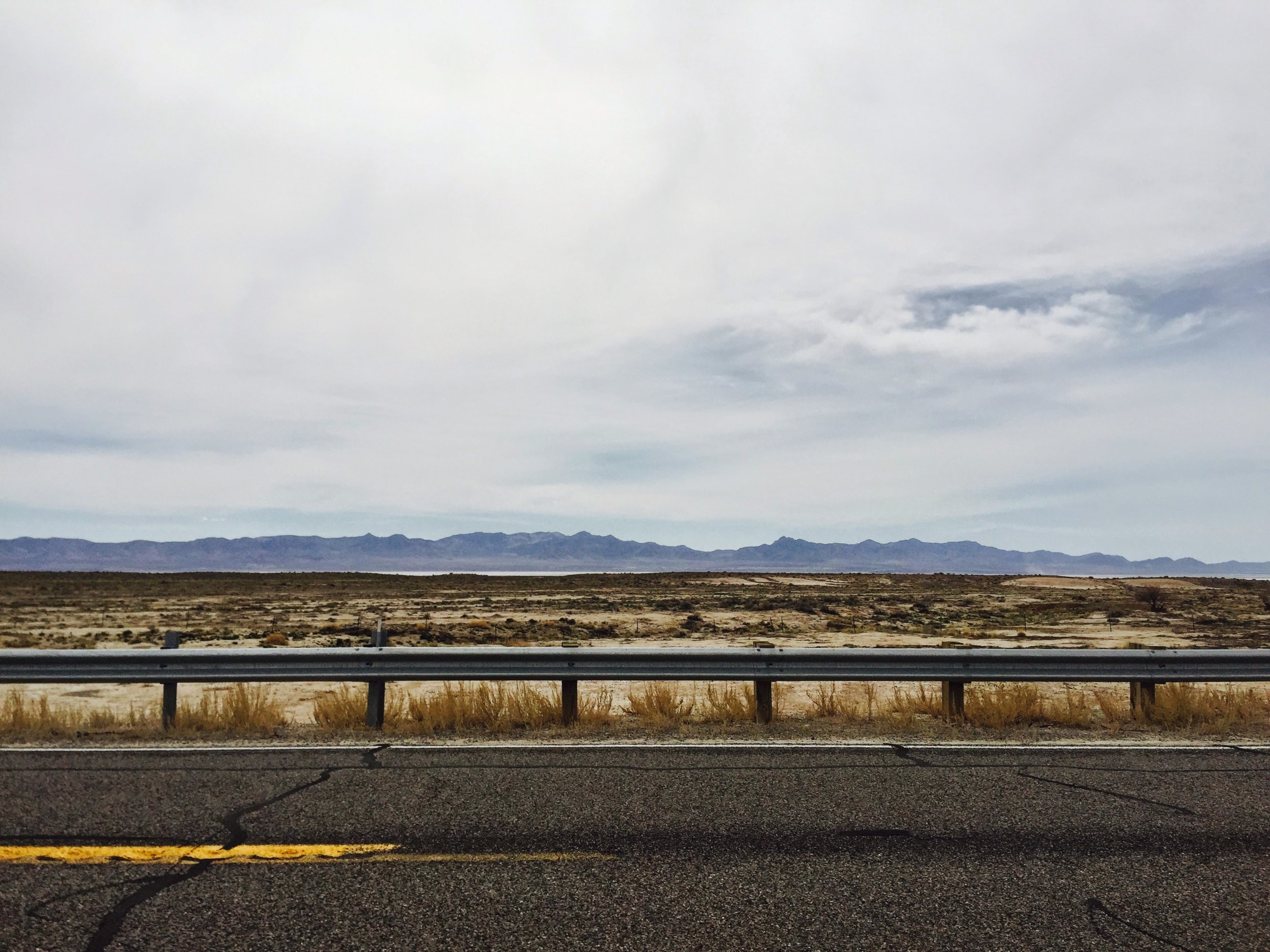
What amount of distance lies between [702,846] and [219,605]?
48.4m

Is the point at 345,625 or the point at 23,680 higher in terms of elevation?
the point at 23,680

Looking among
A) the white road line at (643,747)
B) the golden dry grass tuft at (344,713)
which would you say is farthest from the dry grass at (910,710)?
the golden dry grass tuft at (344,713)

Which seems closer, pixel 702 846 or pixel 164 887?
pixel 164 887

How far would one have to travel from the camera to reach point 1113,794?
19.7ft

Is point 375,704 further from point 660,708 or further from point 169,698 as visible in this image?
point 660,708

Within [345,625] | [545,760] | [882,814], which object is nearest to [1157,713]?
[882,814]

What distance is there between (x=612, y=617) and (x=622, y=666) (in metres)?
29.0

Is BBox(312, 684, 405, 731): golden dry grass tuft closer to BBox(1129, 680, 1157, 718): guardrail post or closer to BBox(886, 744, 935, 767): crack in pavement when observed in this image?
BBox(886, 744, 935, 767): crack in pavement

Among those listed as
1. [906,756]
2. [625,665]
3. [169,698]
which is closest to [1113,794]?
[906,756]

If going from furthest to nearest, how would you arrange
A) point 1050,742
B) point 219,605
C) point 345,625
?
point 219,605 → point 345,625 → point 1050,742

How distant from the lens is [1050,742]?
26.0ft

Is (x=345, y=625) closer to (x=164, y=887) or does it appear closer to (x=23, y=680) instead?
(x=23, y=680)

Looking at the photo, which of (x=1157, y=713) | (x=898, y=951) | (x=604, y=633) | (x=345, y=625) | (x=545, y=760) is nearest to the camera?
(x=898, y=951)

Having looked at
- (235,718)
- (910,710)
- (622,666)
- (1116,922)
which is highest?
(622,666)
